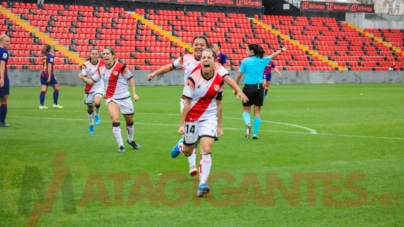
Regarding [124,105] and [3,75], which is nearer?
[124,105]

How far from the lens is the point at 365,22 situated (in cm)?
6041

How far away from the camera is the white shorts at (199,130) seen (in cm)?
916

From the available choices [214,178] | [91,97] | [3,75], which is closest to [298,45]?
[91,97]

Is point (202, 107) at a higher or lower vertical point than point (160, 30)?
higher

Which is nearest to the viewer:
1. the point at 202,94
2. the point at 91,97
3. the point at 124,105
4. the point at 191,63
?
the point at 202,94

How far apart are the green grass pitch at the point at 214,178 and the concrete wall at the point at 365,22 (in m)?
44.0

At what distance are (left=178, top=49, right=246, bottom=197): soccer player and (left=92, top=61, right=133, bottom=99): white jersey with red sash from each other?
441cm

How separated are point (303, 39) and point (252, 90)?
40993 millimetres

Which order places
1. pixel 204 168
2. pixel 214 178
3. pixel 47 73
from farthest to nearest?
pixel 47 73 → pixel 214 178 → pixel 204 168

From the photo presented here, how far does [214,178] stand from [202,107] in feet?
3.88

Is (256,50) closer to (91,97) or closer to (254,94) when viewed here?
(254,94)

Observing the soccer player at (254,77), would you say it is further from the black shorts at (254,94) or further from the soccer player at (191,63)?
the soccer player at (191,63)

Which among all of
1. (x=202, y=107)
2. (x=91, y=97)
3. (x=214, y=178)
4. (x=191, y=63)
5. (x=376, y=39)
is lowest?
(x=376, y=39)

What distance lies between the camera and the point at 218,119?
9766 millimetres
